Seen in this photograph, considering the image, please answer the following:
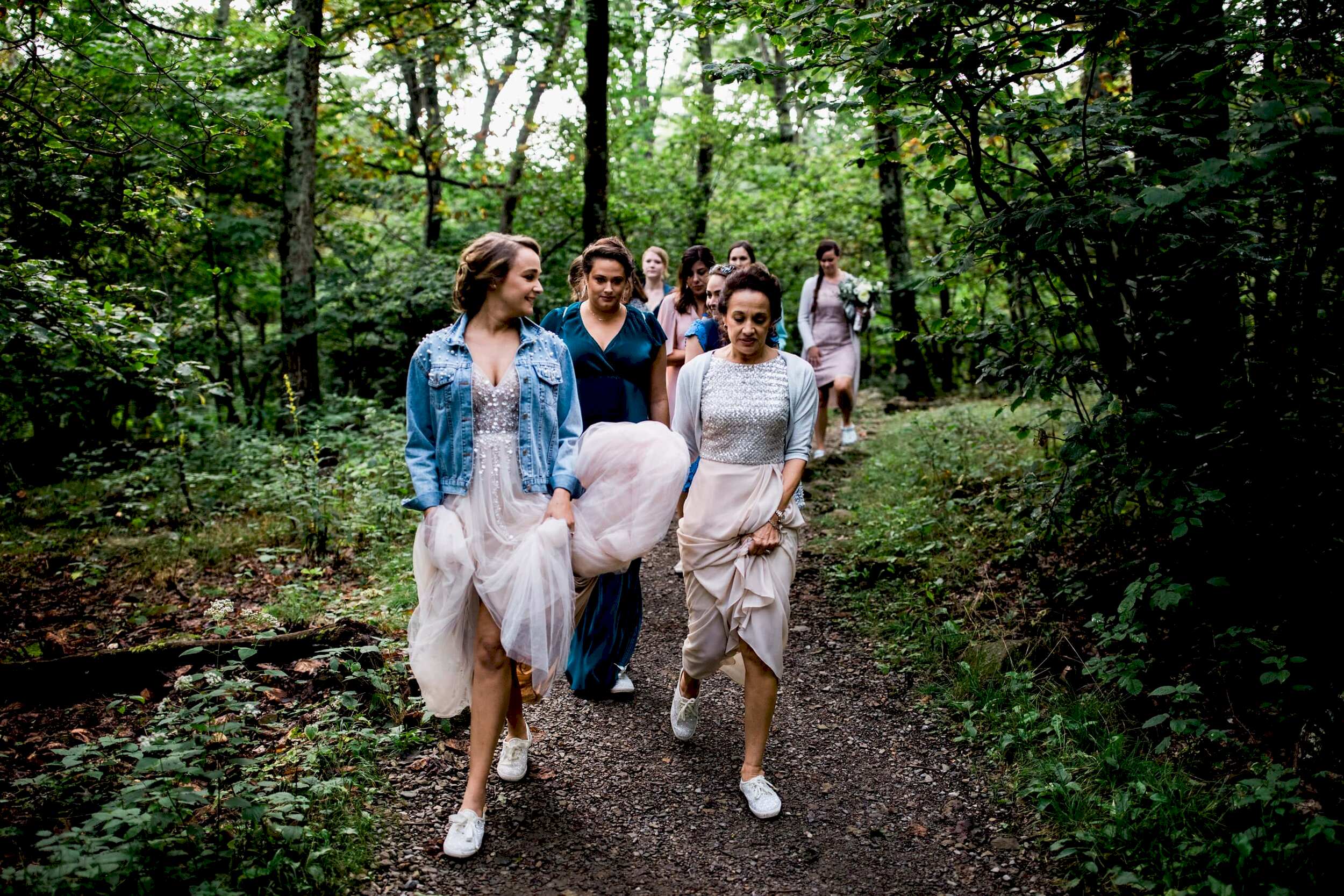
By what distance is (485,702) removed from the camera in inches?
140

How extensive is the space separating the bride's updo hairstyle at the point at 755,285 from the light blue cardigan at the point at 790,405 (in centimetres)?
26

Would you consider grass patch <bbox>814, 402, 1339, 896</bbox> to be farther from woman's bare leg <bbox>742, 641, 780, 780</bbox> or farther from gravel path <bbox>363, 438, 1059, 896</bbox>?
woman's bare leg <bbox>742, 641, 780, 780</bbox>

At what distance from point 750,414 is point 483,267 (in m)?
1.37

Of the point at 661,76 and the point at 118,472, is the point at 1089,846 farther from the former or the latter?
the point at 661,76

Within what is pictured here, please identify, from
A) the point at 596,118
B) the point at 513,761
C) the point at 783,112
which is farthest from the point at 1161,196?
the point at 783,112

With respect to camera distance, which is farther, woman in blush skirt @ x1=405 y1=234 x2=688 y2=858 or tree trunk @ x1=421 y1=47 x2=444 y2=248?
tree trunk @ x1=421 y1=47 x2=444 y2=248

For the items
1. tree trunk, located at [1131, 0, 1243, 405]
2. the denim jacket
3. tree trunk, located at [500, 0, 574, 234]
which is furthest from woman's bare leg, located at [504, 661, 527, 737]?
tree trunk, located at [500, 0, 574, 234]

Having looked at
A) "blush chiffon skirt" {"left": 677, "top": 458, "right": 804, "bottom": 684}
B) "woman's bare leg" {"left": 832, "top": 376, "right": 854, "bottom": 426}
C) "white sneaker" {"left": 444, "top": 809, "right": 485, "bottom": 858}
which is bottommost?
"white sneaker" {"left": 444, "top": 809, "right": 485, "bottom": 858}

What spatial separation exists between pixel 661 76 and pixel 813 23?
1821 centimetres

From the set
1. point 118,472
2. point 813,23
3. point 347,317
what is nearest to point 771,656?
point 813,23

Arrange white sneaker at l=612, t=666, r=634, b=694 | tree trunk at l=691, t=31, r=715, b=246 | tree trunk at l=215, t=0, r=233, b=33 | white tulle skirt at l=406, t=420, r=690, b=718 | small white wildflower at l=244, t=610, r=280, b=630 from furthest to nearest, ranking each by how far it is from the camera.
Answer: tree trunk at l=215, t=0, r=233, b=33 < tree trunk at l=691, t=31, r=715, b=246 < small white wildflower at l=244, t=610, r=280, b=630 < white sneaker at l=612, t=666, r=634, b=694 < white tulle skirt at l=406, t=420, r=690, b=718

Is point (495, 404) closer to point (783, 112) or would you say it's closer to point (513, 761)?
point (513, 761)

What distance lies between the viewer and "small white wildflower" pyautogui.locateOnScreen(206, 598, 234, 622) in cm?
488

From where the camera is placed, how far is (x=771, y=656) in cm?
380
